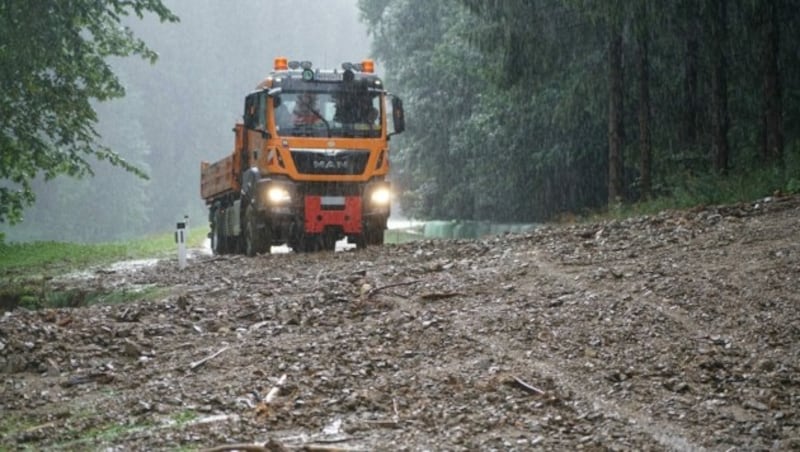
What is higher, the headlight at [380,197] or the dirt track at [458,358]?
the headlight at [380,197]

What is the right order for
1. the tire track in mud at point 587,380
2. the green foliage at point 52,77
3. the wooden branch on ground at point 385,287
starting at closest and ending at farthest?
the tire track in mud at point 587,380
the wooden branch on ground at point 385,287
the green foliage at point 52,77

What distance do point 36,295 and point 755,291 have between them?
11.5 metres

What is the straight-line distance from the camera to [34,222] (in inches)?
3462

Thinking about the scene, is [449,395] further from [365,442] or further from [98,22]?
[98,22]

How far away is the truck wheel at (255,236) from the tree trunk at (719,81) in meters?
9.15

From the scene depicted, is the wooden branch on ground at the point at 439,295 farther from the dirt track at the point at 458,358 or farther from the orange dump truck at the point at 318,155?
the orange dump truck at the point at 318,155

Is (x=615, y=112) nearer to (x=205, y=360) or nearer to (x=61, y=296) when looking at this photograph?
(x=61, y=296)

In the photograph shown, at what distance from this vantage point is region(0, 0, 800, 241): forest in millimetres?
19672

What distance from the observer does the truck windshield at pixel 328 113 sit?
18.8 metres

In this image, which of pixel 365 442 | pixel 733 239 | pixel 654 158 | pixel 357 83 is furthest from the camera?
pixel 654 158

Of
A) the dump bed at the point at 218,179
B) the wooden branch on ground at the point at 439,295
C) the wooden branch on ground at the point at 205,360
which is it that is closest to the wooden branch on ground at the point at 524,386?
the wooden branch on ground at the point at 205,360

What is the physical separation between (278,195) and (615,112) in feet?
28.0

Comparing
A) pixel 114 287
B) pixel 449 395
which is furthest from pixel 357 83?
pixel 449 395

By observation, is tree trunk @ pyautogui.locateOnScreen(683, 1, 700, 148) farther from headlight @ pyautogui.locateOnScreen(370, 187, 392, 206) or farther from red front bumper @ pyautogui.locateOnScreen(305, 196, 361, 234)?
red front bumper @ pyautogui.locateOnScreen(305, 196, 361, 234)
